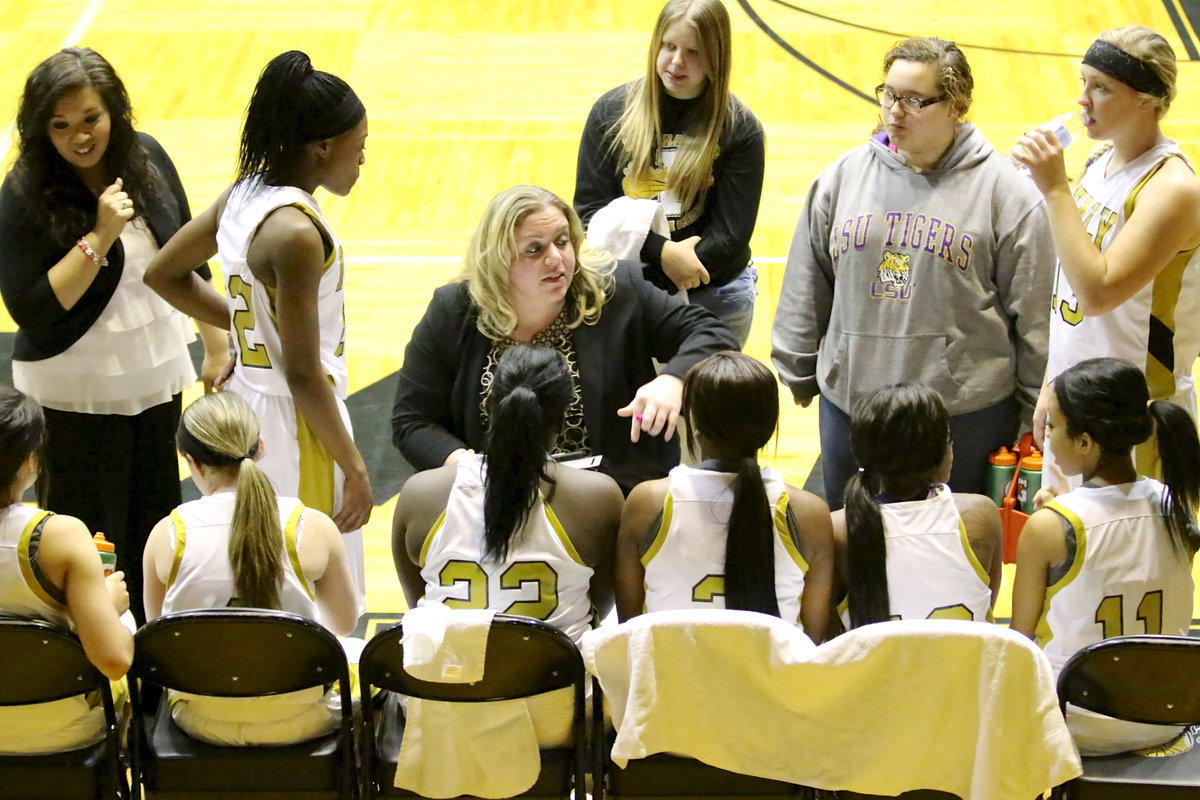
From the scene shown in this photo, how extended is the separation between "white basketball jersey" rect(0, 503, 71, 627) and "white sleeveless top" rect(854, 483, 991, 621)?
149 centimetres

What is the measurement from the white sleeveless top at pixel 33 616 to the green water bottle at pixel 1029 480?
2.19 metres

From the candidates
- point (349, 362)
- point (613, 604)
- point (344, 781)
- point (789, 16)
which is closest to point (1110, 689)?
point (613, 604)

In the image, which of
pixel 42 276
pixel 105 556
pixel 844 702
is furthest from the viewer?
pixel 42 276

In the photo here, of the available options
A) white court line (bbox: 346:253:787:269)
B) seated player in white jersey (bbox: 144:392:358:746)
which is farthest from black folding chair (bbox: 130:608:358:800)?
white court line (bbox: 346:253:787:269)

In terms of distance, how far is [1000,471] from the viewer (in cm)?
343

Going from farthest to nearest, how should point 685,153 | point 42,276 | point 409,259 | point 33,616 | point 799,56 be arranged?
1. point 799,56
2. point 409,259
3. point 685,153
4. point 42,276
5. point 33,616

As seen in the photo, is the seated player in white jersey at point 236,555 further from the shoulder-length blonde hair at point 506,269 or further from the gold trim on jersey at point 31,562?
the shoulder-length blonde hair at point 506,269

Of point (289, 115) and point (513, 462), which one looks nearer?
point (513, 462)

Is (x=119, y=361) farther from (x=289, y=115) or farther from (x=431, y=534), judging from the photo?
(x=431, y=534)

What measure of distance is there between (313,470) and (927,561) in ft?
4.48

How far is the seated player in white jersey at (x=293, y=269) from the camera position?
2.85 m

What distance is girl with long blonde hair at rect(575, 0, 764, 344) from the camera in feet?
11.9

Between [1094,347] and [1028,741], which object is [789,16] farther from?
[1028,741]

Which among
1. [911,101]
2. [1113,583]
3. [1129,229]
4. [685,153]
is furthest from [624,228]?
[1113,583]
